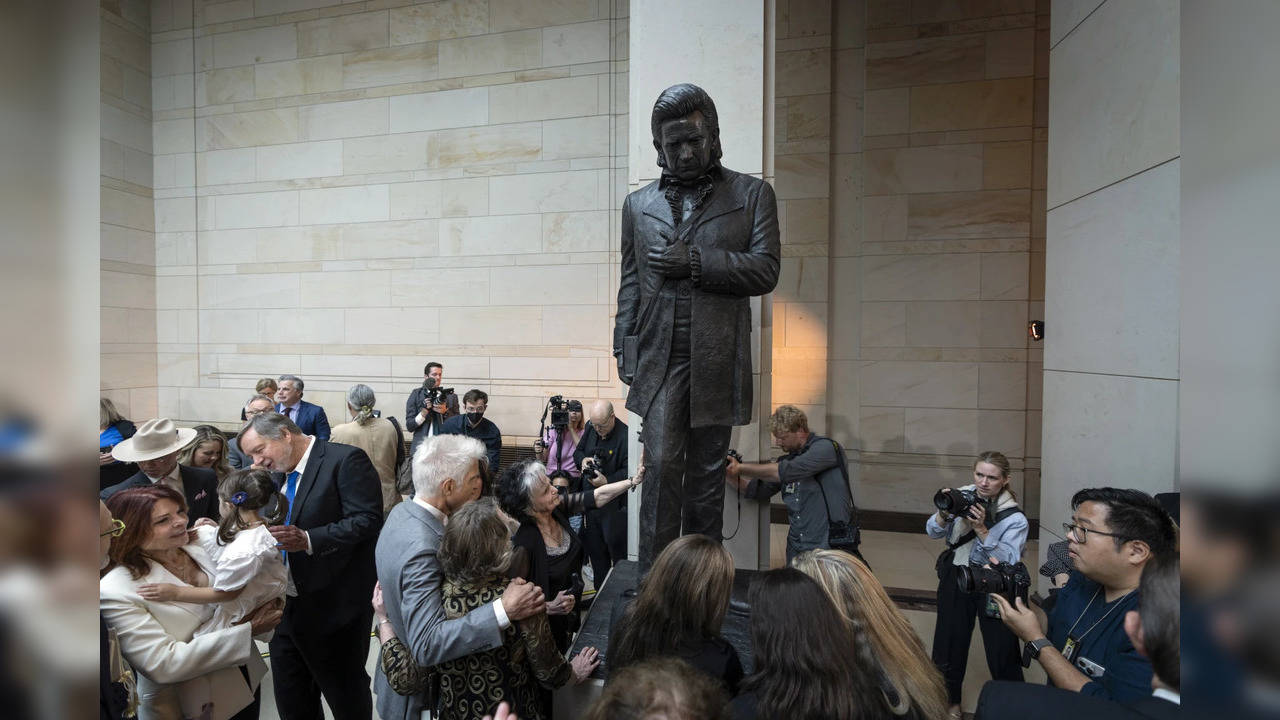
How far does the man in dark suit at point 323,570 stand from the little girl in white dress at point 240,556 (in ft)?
0.67

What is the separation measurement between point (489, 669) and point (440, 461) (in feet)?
2.57

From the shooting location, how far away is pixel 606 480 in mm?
5023

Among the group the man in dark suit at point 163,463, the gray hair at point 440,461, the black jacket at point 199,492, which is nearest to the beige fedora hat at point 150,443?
the man in dark suit at point 163,463

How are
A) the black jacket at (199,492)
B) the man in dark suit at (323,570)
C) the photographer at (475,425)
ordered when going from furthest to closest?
the photographer at (475,425) < the black jacket at (199,492) < the man in dark suit at (323,570)

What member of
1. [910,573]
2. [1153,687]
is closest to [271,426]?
[1153,687]

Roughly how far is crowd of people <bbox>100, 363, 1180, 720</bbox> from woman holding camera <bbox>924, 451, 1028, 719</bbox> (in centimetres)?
1

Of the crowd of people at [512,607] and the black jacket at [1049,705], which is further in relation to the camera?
the crowd of people at [512,607]

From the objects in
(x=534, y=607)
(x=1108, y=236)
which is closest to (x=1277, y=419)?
(x=534, y=607)

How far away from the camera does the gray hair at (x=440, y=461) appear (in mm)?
2541

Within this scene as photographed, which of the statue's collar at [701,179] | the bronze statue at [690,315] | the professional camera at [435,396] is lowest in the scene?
the professional camera at [435,396]

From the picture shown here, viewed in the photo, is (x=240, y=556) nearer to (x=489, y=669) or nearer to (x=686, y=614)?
(x=489, y=669)

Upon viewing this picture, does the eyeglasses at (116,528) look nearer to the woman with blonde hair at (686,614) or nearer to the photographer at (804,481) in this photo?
the woman with blonde hair at (686,614)

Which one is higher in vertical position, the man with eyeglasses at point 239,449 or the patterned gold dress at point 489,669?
the man with eyeglasses at point 239,449

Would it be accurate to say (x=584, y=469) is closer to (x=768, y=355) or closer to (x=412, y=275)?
(x=768, y=355)
